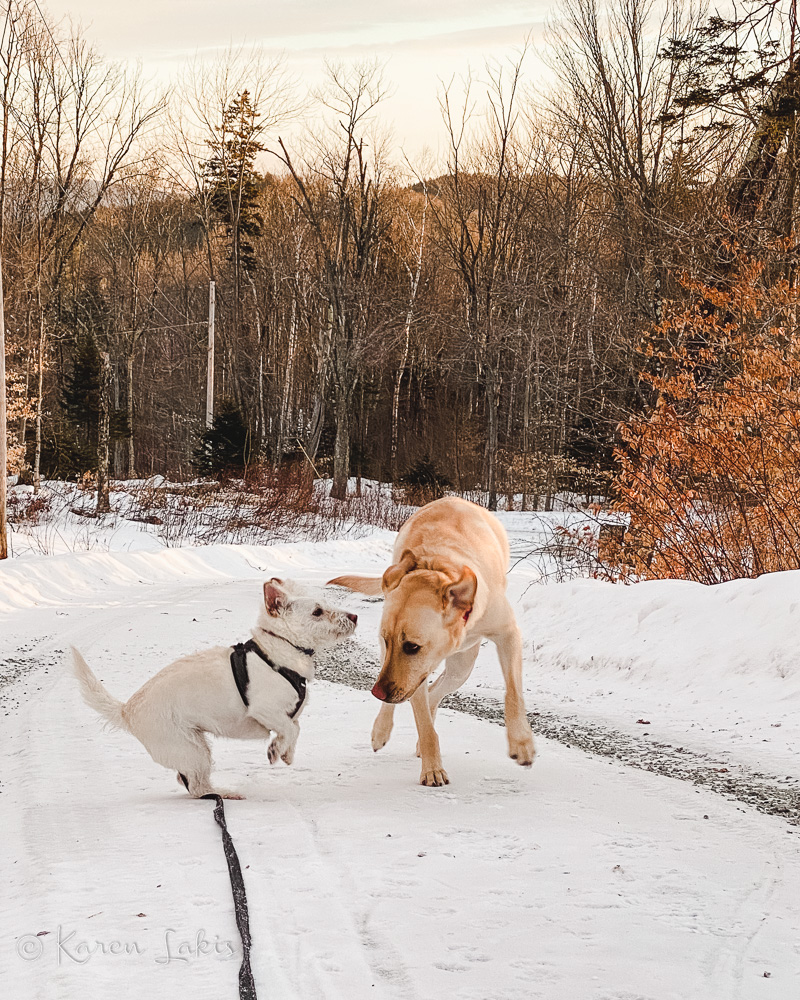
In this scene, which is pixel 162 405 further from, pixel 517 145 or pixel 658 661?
pixel 658 661

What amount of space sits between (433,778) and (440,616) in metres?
0.93

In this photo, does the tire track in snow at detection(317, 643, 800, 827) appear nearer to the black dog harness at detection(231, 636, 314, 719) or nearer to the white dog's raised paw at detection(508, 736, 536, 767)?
the white dog's raised paw at detection(508, 736, 536, 767)

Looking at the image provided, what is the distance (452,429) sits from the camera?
147 ft

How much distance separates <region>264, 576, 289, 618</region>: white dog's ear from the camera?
4.58 m

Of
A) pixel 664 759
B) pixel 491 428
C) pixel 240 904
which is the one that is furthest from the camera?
pixel 491 428

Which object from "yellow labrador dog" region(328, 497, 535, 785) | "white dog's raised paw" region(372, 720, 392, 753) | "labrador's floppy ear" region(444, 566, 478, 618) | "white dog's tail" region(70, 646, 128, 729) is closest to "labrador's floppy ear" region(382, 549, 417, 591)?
"yellow labrador dog" region(328, 497, 535, 785)

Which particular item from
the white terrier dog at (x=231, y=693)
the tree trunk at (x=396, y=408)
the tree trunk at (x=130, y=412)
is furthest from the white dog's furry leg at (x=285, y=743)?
the tree trunk at (x=396, y=408)

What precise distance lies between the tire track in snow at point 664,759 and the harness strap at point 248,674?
1.95 m

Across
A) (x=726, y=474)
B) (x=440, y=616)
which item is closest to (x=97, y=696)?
(x=440, y=616)

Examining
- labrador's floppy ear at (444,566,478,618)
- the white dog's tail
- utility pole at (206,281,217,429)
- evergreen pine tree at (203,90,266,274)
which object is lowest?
the white dog's tail

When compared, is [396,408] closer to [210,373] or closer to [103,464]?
[210,373]

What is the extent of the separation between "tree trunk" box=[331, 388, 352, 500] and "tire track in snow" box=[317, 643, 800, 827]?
25474 millimetres

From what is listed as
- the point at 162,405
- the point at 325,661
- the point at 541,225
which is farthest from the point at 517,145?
the point at 325,661

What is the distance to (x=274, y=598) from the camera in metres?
4.59
